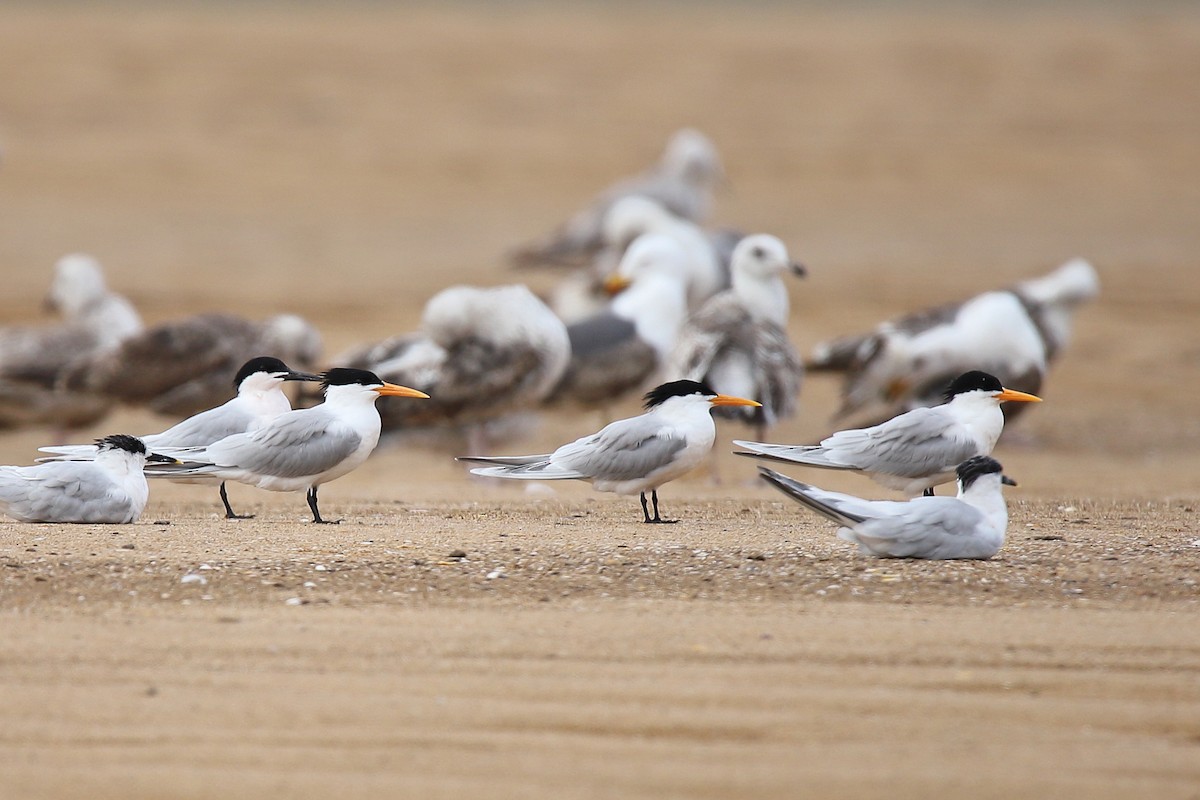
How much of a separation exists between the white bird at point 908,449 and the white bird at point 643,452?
0.32m

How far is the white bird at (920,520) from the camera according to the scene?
570 centimetres

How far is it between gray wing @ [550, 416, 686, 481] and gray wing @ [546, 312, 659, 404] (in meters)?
3.91

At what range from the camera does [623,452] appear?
6949 millimetres

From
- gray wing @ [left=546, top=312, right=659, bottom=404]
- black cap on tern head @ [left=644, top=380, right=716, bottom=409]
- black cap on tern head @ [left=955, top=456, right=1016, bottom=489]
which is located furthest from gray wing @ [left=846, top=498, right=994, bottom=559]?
gray wing @ [left=546, top=312, right=659, bottom=404]

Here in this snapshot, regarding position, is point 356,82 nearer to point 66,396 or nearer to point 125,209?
point 125,209

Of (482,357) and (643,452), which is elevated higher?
(482,357)

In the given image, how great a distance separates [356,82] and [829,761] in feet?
79.5

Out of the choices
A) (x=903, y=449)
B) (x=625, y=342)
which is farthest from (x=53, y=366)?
(x=903, y=449)

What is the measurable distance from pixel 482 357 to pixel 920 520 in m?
5.05

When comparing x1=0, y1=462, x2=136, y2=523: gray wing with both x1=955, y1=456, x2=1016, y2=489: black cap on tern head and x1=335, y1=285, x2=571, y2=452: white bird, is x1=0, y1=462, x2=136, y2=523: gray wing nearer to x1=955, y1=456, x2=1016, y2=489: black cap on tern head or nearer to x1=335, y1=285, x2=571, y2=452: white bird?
x1=955, y1=456, x2=1016, y2=489: black cap on tern head

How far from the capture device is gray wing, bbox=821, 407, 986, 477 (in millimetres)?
6738

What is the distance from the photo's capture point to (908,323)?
11.5 m

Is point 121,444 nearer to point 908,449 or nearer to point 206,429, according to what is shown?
point 206,429

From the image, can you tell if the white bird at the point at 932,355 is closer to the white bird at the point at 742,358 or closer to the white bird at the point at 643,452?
the white bird at the point at 742,358
